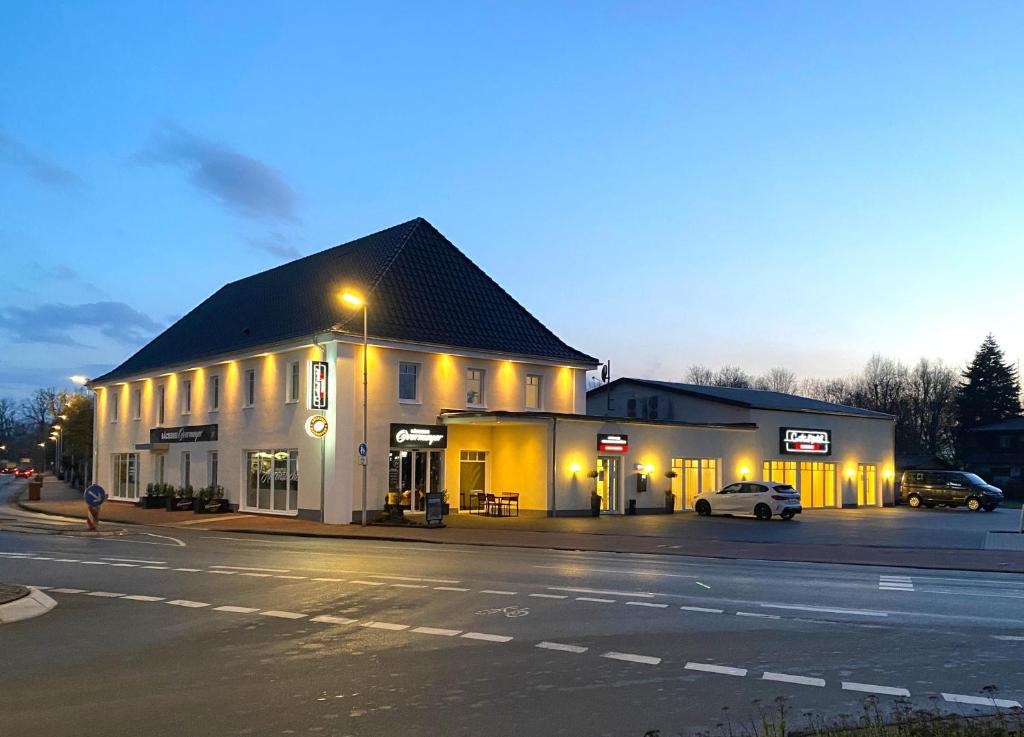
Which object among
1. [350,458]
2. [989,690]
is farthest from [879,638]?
[350,458]

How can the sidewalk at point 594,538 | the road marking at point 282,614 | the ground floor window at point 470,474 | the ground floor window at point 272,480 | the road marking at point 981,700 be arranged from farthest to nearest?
1. the ground floor window at point 470,474
2. the ground floor window at point 272,480
3. the sidewalk at point 594,538
4. the road marking at point 282,614
5. the road marking at point 981,700

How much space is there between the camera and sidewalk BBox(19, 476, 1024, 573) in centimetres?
2222

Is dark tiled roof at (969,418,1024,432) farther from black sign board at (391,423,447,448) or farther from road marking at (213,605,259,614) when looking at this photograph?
road marking at (213,605,259,614)

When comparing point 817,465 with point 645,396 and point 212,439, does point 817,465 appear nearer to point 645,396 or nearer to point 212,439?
point 645,396

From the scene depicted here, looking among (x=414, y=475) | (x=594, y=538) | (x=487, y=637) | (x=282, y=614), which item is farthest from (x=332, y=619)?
(x=414, y=475)

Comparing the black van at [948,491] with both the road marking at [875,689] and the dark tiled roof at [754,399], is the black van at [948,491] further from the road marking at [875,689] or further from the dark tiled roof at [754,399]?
the road marking at [875,689]

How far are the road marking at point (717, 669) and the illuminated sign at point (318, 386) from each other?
26445 millimetres

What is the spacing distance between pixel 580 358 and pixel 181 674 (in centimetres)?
3443

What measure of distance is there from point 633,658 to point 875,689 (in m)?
2.33

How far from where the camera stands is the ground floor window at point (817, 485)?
169 feet

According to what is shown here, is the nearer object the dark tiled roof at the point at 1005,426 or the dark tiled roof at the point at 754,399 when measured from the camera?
the dark tiled roof at the point at 754,399

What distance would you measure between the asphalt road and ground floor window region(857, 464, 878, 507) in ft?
125

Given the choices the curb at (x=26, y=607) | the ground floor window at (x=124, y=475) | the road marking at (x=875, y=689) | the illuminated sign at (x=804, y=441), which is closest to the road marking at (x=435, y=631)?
the road marking at (x=875, y=689)

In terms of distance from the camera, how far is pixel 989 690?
8.13 metres
